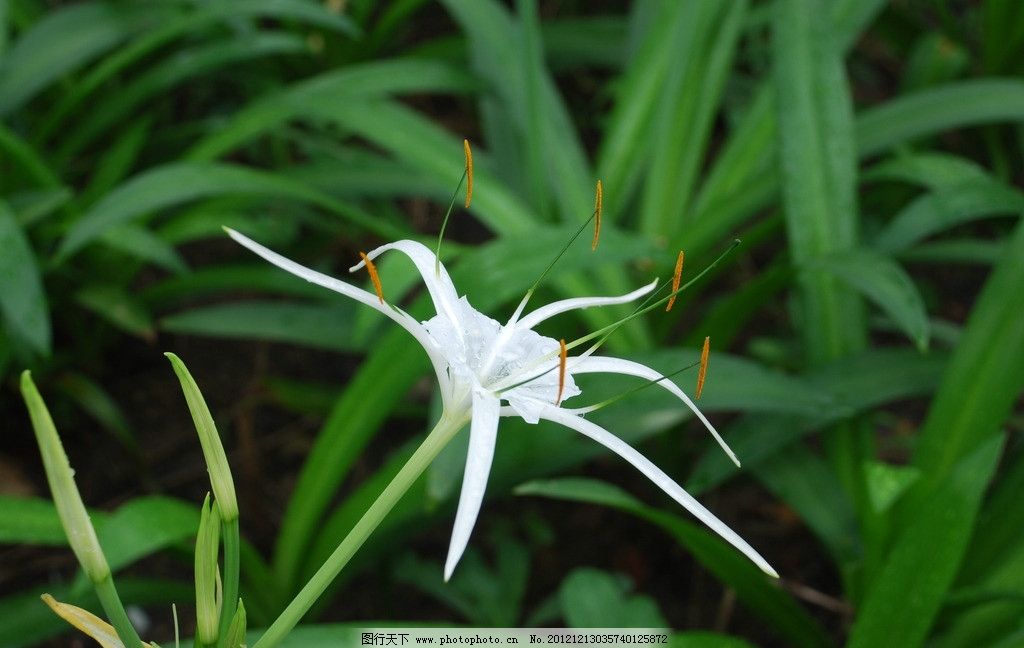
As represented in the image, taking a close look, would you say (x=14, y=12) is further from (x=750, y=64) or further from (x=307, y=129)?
(x=750, y=64)

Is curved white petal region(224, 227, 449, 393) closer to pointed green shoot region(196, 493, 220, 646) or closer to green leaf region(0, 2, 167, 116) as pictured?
pointed green shoot region(196, 493, 220, 646)

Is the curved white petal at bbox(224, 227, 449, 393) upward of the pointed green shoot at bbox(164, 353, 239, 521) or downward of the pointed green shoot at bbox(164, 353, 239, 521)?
upward

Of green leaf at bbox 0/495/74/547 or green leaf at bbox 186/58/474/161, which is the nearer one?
green leaf at bbox 0/495/74/547

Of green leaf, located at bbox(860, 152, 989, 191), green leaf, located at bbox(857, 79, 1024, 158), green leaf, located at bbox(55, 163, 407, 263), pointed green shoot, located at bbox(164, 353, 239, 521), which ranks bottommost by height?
pointed green shoot, located at bbox(164, 353, 239, 521)

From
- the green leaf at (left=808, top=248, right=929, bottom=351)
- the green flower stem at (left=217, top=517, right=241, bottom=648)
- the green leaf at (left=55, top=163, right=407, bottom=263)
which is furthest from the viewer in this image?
the green leaf at (left=55, top=163, right=407, bottom=263)

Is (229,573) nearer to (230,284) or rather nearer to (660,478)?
(660,478)

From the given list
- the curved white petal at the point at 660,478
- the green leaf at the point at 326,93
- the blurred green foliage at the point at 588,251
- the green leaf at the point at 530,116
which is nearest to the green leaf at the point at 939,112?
the blurred green foliage at the point at 588,251

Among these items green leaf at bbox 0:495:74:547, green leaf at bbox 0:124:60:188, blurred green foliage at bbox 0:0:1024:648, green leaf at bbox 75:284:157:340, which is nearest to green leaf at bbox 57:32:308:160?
blurred green foliage at bbox 0:0:1024:648
